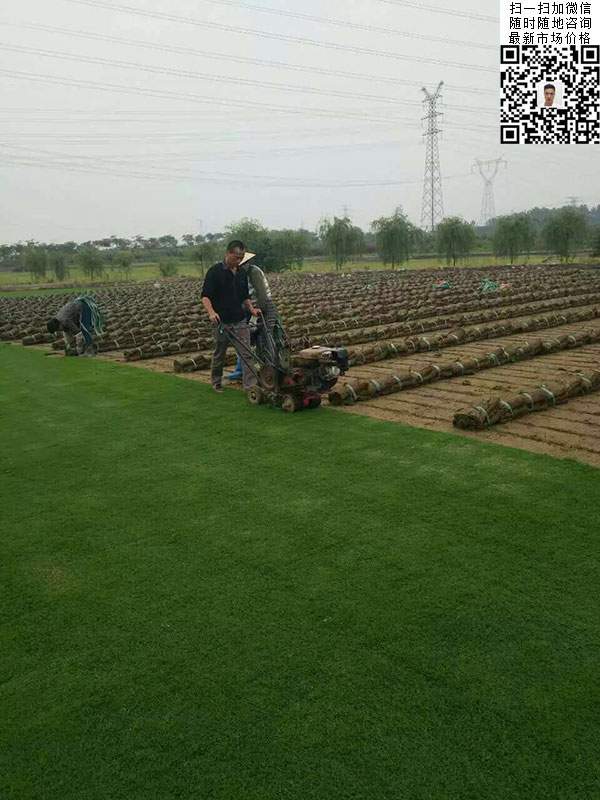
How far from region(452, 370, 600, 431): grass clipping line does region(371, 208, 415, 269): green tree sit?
5677cm

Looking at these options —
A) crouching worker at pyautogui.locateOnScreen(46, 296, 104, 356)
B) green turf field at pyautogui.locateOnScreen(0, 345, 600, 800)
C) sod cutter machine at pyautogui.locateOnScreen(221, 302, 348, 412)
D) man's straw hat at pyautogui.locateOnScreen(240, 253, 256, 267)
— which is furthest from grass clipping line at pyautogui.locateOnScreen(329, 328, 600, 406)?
crouching worker at pyautogui.locateOnScreen(46, 296, 104, 356)

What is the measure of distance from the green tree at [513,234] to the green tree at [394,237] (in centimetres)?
845

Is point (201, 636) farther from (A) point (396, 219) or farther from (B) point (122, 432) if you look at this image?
(A) point (396, 219)

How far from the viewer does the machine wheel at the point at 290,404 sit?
25.8 ft

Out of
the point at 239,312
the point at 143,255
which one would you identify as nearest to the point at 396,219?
the point at 143,255

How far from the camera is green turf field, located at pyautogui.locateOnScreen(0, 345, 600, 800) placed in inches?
98.8

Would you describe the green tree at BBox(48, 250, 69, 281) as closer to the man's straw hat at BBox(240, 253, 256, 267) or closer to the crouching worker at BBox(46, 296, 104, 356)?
the crouching worker at BBox(46, 296, 104, 356)

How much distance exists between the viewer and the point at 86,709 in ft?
9.41

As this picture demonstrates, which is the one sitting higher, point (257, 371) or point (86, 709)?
point (257, 371)

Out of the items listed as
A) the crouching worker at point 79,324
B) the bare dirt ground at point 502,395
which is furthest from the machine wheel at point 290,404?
the crouching worker at point 79,324

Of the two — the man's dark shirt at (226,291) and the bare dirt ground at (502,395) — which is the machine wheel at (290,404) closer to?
the bare dirt ground at (502,395)

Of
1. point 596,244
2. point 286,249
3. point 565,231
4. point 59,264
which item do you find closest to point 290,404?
point 565,231

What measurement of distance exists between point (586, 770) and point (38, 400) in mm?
8628

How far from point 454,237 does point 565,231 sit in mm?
10045
